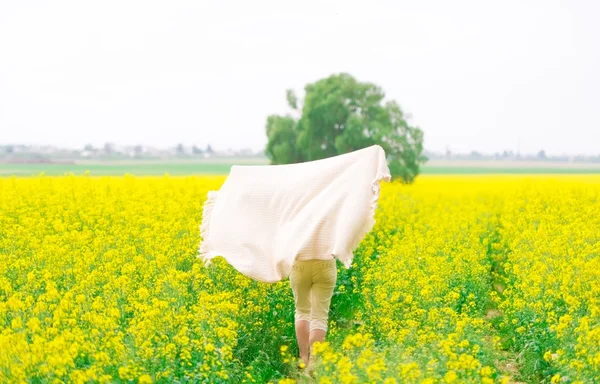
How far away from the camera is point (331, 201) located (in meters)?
7.49

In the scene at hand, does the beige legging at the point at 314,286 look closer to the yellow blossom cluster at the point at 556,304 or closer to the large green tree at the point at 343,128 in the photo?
the yellow blossom cluster at the point at 556,304

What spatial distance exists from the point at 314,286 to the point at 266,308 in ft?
2.92

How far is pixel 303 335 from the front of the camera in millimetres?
7488

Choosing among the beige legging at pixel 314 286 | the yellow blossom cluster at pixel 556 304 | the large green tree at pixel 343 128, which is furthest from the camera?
the large green tree at pixel 343 128

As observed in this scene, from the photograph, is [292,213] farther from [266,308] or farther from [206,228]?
[206,228]

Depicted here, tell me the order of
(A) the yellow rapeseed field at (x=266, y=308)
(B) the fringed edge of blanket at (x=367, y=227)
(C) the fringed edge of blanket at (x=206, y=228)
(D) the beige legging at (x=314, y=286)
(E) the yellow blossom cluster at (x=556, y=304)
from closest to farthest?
(A) the yellow rapeseed field at (x=266, y=308), (E) the yellow blossom cluster at (x=556, y=304), (B) the fringed edge of blanket at (x=367, y=227), (D) the beige legging at (x=314, y=286), (C) the fringed edge of blanket at (x=206, y=228)

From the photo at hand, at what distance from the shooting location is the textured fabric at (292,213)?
7293 mm

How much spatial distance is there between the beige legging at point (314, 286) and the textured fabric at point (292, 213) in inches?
6.0

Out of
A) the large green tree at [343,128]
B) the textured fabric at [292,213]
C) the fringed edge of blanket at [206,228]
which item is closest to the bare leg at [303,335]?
the textured fabric at [292,213]

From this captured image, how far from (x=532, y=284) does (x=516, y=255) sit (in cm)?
211

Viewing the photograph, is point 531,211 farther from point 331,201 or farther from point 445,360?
point 445,360

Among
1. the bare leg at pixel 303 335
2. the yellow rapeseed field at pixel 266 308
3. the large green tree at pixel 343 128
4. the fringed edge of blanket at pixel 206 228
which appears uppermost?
the large green tree at pixel 343 128

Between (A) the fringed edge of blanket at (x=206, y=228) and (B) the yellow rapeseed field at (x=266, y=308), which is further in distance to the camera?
(A) the fringed edge of blanket at (x=206, y=228)

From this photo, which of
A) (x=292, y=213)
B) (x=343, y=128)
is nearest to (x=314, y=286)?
(x=292, y=213)
